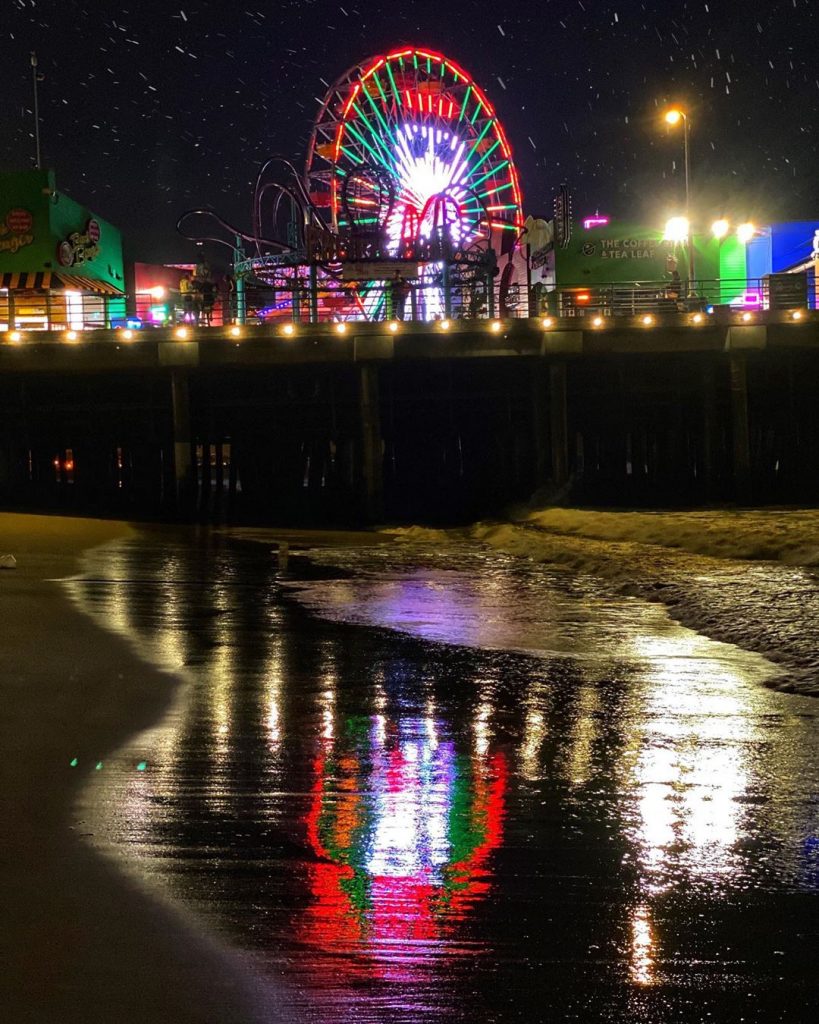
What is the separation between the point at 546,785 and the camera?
6297 millimetres

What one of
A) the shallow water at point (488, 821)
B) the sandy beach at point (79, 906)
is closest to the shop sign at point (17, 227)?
the shallow water at point (488, 821)

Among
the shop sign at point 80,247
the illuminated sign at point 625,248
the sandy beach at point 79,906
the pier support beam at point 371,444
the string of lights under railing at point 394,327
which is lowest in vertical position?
the sandy beach at point 79,906

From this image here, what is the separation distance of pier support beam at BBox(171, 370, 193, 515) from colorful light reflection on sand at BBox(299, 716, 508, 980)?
2354cm

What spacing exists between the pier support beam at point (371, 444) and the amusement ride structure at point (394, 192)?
11.3m

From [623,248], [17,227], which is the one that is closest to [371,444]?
[623,248]

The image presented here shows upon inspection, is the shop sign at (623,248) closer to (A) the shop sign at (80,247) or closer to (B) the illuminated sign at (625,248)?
(B) the illuminated sign at (625,248)

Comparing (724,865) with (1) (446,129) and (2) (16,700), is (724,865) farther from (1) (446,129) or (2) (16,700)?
(1) (446,129)

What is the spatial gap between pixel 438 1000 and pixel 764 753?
3.68 metres

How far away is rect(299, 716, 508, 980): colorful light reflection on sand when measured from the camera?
4.30 m

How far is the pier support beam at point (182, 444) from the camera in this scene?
1197 inches

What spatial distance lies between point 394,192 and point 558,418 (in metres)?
17.1

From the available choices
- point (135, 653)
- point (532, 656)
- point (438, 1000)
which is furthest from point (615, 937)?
point (135, 653)

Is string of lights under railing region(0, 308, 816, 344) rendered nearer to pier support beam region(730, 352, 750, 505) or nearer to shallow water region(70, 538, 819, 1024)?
pier support beam region(730, 352, 750, 505)

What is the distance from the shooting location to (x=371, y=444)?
31141 mm
